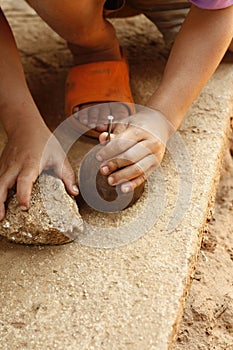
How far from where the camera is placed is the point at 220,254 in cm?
137

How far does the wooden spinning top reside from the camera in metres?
1.24

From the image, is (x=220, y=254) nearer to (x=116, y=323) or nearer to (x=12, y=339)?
(x=116, y=323)

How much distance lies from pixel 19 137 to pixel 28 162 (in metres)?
0.09

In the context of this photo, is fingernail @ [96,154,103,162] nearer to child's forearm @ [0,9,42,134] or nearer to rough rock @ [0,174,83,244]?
rough rock @ [0,174,83,244]

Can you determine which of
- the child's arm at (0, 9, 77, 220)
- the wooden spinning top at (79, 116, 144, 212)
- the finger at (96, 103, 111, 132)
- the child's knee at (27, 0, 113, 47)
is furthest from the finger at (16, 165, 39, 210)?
the child's knee at (27, 0, 113, 47)

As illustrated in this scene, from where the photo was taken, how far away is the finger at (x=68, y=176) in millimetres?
1237

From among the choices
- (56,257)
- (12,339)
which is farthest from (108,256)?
(12,339)

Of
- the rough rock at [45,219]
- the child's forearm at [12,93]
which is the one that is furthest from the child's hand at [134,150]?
the child's forearm at [12,93]

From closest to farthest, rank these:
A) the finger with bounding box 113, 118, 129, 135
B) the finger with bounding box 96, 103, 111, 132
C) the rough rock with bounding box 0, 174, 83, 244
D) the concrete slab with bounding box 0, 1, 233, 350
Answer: the concrete slab with bounding box 0, 1, 233, 350, the rough rock with bounding box 0, 174, 83, 244, the finger with bounding box 113, 118, 129, 135, the finger with bounding box 96, 103, 111, 132

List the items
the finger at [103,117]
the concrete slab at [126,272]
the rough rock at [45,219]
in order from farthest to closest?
the finger at [103,117] < the rough rock at [45,219] < the concrete slab at [126,272]

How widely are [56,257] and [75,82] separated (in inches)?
20.2

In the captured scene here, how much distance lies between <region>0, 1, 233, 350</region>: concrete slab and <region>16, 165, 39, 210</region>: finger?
94mm

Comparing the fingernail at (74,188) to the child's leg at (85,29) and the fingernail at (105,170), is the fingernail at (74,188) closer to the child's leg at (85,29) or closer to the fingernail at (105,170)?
the fingernail at (105,170)

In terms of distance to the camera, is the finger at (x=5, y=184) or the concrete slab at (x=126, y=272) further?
the finger at (x=5, y=184)
